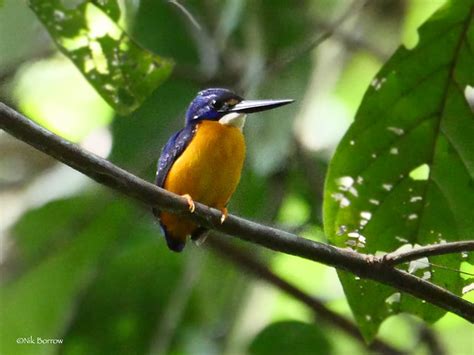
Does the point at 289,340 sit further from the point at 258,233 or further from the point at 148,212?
the point at 258,233

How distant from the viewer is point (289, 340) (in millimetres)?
3160

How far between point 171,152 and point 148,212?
0.53 meters

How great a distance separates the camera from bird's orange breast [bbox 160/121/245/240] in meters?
2.81

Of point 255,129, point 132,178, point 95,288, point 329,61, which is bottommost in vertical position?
point 132,178

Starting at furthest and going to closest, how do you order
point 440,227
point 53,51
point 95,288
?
point 53,51, point 95,288, point 440,227

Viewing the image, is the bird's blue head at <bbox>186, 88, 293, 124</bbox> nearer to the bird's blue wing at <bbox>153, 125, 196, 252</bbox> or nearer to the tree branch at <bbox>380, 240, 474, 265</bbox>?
the bird's blue wing at <bbox>153, 125, 196, 252</bbox>

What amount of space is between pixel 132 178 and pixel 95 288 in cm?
171

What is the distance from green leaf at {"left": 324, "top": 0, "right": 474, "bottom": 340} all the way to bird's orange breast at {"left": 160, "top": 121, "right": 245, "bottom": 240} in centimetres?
59

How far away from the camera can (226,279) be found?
346 centimetres

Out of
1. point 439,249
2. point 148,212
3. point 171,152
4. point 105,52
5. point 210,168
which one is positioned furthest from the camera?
point 148,212

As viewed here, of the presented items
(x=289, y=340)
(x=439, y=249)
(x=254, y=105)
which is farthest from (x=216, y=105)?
(x=439, y=249)

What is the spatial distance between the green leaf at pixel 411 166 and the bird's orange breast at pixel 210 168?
59 cm

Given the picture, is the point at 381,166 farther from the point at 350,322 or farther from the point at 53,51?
the point at 53,51

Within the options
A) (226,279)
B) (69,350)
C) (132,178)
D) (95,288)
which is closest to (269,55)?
(226,279)
